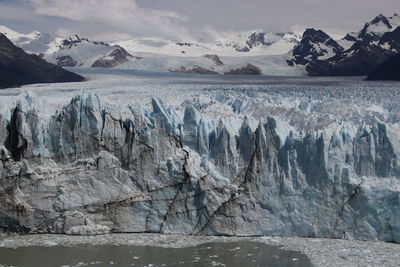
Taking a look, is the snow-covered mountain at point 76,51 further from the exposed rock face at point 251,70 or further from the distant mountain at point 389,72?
the distant mountain at point 389,72

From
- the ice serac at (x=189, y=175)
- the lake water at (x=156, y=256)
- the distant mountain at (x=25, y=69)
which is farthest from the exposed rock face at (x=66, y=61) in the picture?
the lake water at (x=156, y=256)

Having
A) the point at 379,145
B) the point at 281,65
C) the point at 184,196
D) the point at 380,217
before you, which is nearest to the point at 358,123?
the point at 379,145

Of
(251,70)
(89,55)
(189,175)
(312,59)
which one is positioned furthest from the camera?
(89,55)

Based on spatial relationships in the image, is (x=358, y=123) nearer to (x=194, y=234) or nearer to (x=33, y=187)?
(x=194, y=234)

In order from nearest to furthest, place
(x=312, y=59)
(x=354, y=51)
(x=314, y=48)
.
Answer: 1. (x=354, y=51)
2. (x=312, y=59)
3. (x=314, y=48)

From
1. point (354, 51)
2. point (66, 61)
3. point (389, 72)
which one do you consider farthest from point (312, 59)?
point (66, 61)

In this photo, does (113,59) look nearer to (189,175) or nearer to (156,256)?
(189,175)
